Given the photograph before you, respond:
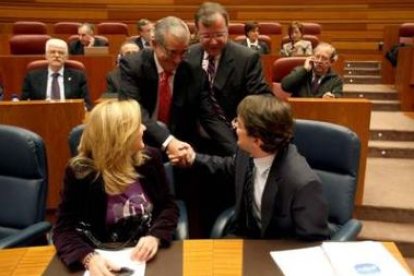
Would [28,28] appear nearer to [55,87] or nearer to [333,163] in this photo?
[55,87]

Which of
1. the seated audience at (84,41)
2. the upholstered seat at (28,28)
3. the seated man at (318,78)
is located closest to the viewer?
the seated man at (318,78)

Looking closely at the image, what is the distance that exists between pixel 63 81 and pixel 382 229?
8.30ft

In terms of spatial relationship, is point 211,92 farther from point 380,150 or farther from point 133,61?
point 380,150

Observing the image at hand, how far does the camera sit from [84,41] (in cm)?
588

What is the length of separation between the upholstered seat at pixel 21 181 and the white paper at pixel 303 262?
896 mm

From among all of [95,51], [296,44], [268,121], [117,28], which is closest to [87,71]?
[95,51]

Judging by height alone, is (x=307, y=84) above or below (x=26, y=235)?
above

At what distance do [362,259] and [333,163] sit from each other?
1.99 ft

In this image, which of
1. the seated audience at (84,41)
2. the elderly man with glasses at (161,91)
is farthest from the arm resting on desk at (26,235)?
the seated audience at (84,41)

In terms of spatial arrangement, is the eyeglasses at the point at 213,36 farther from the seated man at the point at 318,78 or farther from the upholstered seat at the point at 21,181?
the seated man at the point at 318,78

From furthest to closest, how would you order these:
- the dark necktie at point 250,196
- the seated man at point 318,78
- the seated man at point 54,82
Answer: the seated man at point 54,82 → the seated man at point 318,78 → the dark necktie at point 250,196

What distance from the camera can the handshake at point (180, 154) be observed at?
193 centimetres

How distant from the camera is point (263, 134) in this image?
1572 mm

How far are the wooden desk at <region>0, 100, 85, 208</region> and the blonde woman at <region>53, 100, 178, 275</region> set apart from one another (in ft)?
3.66
